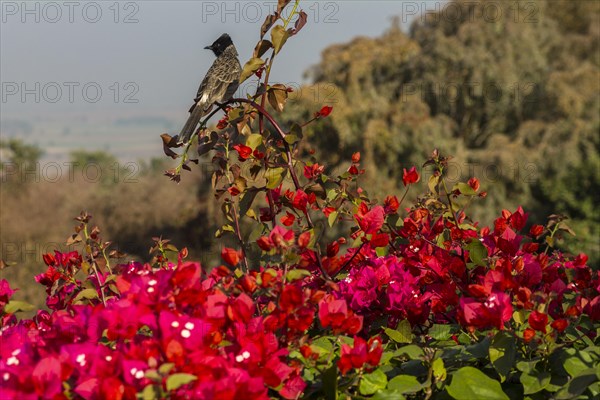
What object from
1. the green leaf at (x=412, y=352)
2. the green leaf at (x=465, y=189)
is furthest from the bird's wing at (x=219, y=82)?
the green leaf at (x=412, y=352)

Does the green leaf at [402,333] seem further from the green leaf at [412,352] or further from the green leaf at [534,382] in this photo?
the green leaf at [534,382]

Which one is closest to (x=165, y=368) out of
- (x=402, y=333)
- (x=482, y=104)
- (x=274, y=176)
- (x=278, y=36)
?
(x=402, y=333)

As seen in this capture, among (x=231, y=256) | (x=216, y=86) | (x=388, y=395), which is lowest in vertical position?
(x=388, y=395)

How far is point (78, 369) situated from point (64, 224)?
17262 millimetres

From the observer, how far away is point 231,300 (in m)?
1.66

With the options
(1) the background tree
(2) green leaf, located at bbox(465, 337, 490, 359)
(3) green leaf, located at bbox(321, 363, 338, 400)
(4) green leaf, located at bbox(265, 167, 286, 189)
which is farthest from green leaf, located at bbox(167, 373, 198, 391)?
(1) the background tree

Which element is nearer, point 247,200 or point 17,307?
Result: point 17,307

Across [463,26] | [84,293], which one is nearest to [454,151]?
[463,26]

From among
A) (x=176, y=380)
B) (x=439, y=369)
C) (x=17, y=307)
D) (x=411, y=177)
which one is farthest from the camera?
(x=411, y=177)

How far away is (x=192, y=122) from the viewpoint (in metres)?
2.65

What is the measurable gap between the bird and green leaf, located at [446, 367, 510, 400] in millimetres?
1197

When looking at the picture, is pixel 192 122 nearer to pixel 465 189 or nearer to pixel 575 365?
pixel 465 189

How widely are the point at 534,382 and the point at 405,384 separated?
28 centimetres

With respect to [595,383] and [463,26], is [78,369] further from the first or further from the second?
[463,26]
